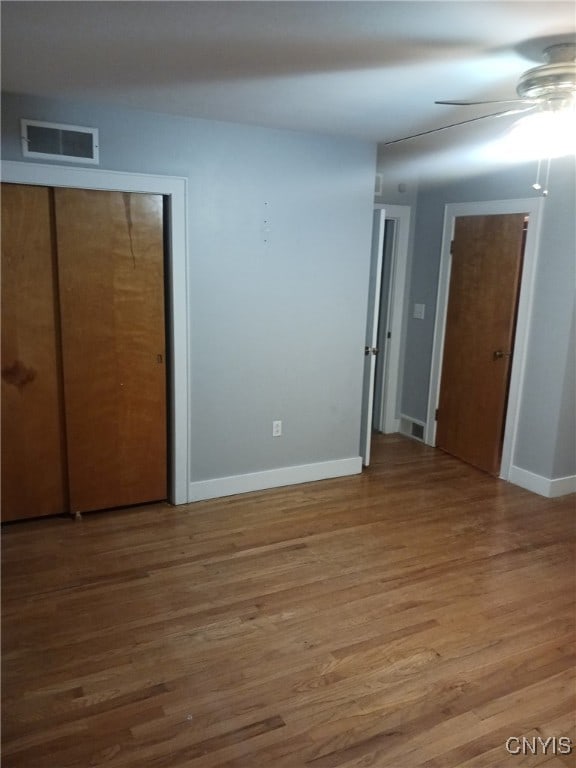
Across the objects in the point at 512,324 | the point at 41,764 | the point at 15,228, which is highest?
the point at 15,228

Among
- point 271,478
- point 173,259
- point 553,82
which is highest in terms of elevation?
point 553,82

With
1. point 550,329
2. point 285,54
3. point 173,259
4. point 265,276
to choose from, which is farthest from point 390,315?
point 285,54

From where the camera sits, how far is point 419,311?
17.1 feet

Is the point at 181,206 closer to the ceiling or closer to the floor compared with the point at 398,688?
closer to the ceiling

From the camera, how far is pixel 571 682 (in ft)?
7.73

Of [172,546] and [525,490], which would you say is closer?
[172,546]

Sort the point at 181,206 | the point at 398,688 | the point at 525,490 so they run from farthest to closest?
1. the point at 525,490
2. the point at 181,206
3. the point at 398,688

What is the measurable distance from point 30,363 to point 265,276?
1.54 m

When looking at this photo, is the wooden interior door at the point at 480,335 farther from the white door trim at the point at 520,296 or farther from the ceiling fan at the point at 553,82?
the ceiling fan at the point at 553,82

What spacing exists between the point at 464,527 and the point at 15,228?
321cm

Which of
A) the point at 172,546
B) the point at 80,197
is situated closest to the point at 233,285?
the point at 80,197

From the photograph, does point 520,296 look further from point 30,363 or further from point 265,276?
point 30,363

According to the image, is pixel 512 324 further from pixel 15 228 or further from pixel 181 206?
pixel 15 228

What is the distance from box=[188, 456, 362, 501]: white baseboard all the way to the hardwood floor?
0.41ft
